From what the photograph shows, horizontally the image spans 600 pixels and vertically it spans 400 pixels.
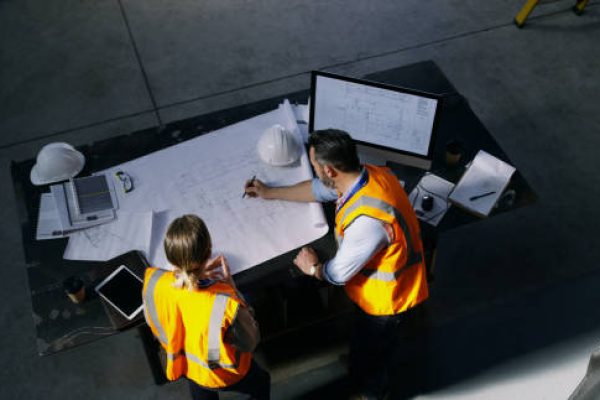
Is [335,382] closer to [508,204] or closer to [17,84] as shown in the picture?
[508,204]

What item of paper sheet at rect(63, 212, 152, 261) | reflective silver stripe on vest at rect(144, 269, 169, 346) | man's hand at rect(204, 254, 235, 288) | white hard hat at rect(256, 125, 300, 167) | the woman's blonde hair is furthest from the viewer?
white hard hat at rect(256, 125, 300, 167)

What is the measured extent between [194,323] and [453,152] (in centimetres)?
146

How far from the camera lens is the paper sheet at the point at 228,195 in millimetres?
2559

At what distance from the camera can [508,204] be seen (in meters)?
2.70

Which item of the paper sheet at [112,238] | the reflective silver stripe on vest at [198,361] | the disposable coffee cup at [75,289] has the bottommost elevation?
the reflective silver stripe on vest at [198,361]

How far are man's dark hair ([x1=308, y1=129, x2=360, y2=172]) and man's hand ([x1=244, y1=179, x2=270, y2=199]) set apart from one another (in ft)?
1.73

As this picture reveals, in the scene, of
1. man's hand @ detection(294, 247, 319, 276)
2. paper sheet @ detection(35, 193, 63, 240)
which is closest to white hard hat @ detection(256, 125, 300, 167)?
man's hand @ detection(294, 247, 319, 276)

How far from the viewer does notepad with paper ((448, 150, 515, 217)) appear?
2.66m

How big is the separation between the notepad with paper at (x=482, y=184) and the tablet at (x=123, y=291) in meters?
1.40

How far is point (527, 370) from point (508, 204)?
104 centimetres

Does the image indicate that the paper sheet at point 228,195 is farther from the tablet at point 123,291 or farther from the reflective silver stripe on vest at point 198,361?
the reflective silver stripe on vest at point 198,361

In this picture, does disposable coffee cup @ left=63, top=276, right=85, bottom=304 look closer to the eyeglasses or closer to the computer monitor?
the eyeglasses

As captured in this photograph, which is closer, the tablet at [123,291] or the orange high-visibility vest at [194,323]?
the orange high-visibility vest at [194,323]

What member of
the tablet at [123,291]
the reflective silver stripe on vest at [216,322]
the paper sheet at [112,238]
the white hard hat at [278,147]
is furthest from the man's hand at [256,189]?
the reflective silver stripe on vest at [216,322]
